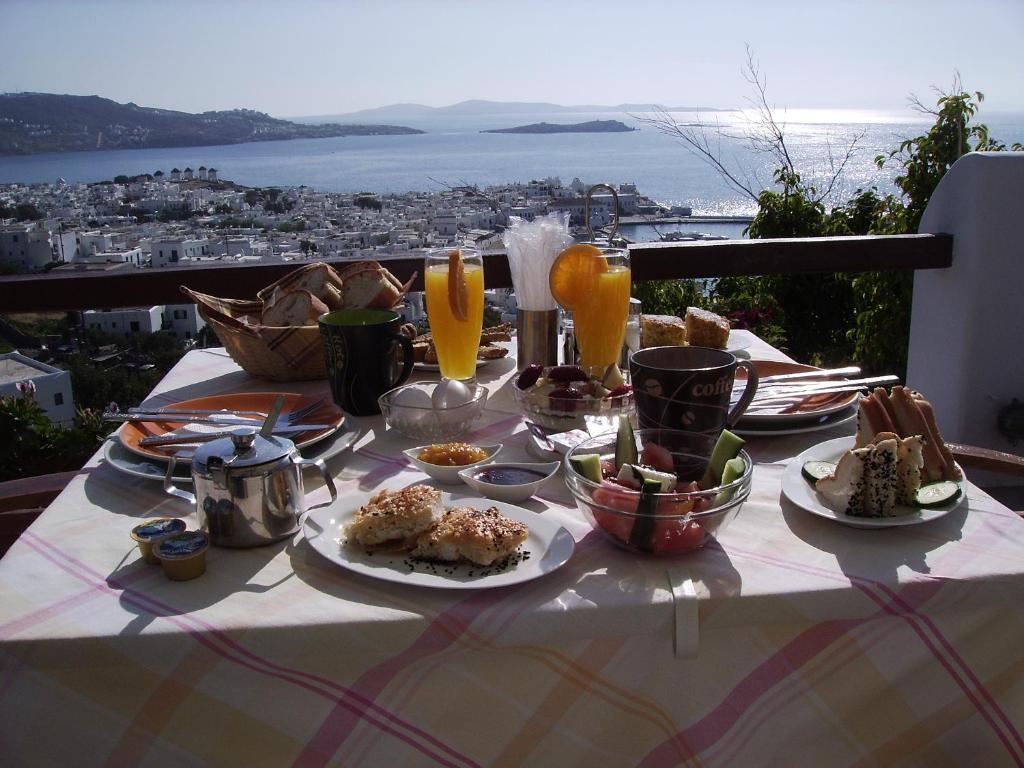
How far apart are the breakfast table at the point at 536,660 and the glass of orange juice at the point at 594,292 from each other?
1.97ft

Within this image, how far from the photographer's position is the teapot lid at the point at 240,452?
2.65 ft

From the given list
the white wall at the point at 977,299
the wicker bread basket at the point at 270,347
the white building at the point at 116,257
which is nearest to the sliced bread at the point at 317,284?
the wicker bread basket at the point at 270,347

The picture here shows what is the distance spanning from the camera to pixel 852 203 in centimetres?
443

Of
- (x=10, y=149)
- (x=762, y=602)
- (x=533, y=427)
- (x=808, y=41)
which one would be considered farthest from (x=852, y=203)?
(x=10, y=149)

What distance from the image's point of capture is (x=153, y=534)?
79 cm

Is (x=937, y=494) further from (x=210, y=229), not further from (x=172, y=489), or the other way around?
(x=210, y=229)

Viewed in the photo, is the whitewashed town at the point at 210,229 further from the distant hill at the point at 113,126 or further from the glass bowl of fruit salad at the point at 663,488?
the distant hill at the point at 113,126

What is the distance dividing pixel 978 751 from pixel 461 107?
11526 mm

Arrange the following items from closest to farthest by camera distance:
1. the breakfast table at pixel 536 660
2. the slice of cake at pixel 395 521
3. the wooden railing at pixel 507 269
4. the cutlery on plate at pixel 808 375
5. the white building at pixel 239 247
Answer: the breakfast table at pixel 536 660
the slice of cake at pixel 395 521
the cutlery on plate at pixel 808 375
the wooden railing at pixel 507 269
the white building at pixel 239 247

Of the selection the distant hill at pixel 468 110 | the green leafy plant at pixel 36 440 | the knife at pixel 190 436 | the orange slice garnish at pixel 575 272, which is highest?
the distant hill at pixel 468 110

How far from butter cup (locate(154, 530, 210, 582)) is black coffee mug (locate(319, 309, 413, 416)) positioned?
0.52 metres

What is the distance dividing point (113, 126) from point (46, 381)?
4.95m

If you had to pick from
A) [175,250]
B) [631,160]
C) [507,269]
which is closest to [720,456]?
[507,269]

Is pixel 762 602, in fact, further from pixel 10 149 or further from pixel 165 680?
pixel 10 149
